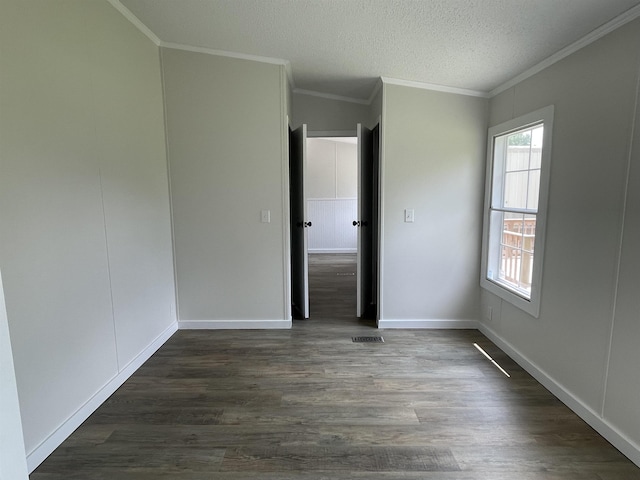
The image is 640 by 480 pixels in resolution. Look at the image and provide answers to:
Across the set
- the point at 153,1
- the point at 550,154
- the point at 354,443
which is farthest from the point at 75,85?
the point at 550,154

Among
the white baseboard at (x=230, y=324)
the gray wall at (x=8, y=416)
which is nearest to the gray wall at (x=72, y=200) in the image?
the white baseboard at (x=230, y=324)

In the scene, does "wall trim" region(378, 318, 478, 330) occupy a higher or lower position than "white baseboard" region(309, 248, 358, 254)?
lower

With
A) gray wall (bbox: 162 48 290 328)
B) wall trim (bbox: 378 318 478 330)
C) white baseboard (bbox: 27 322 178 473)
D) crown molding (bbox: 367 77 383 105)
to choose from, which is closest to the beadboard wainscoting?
crown molding (bbox: 367 77 383 105)

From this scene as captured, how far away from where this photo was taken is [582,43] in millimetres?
2018

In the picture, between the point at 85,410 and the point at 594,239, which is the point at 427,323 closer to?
the point at 594,239

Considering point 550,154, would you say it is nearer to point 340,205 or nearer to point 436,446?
point 436,446

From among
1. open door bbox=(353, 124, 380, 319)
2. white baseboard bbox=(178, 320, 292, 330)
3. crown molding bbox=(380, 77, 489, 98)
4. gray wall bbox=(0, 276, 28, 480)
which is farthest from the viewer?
open door bbox=(353, 124, 380, 319)

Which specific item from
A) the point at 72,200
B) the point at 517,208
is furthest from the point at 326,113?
the point at 72,200

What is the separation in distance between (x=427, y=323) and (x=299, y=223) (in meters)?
1.64

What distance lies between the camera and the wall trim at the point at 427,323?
341 cm

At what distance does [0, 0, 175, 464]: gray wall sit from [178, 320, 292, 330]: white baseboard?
0.56m

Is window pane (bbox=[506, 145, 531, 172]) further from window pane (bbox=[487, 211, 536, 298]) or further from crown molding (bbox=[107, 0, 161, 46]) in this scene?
crown molding (bbox=[107, 0, 161, 46])

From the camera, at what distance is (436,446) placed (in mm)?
1810

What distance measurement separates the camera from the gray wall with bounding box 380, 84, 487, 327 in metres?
3.17
